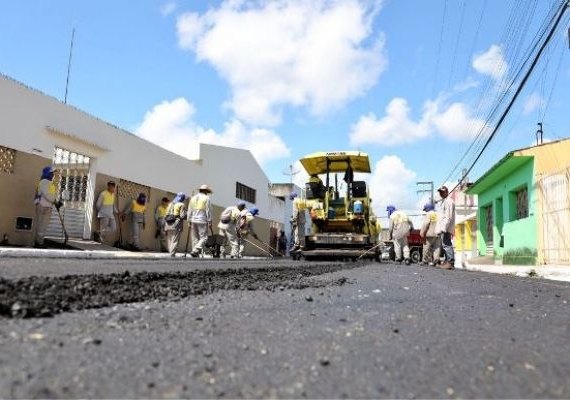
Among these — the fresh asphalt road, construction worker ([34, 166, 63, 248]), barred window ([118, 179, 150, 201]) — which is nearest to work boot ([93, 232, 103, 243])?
barred window ([118, 179, 150, 201])

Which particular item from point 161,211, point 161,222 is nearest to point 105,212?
point 161,222

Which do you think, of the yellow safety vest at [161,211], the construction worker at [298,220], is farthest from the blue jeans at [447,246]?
the yellow safety vest at [161,211]

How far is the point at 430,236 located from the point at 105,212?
8429 mm

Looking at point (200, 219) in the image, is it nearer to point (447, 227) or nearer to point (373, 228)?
point (373, 228)

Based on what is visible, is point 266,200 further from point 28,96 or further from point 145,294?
point 145,294

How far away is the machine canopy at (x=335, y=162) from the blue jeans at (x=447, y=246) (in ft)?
11.3

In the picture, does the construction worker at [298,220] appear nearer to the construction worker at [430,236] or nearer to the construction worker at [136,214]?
the construction worker at [430,236]

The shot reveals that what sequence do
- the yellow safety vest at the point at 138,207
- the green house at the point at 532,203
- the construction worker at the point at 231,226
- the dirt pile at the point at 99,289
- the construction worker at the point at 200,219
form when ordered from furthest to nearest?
the yellow safety vest at the point at 138,207 → the construction worker at the point at 231,226 → the construction worker at the point at 200,219 → the green house at the point at 532,203 → the dirt pile at the point at 99,289

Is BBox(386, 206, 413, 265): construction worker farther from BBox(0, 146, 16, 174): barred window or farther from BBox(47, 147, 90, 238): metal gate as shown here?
BBox(0, 146, 16, 174): barred window

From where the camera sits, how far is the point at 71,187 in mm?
14414

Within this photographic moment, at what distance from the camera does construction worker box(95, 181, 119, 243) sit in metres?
14.4

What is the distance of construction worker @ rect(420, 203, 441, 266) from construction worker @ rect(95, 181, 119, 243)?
8.14 meters

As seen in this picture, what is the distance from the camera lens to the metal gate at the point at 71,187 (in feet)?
44.4

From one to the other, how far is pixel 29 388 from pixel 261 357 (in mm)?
895
